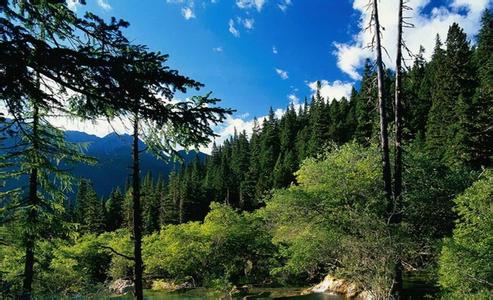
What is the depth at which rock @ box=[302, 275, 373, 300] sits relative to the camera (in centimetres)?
2772

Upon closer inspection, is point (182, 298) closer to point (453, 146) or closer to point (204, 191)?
point (453, 146)

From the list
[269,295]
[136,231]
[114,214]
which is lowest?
[269,295]

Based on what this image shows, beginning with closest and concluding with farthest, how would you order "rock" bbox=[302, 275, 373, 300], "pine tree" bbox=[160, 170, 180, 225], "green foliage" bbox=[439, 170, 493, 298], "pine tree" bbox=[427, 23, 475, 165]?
"green foliage" bbox=[439, 170, 493, 298]
"rock" bbox=[302, 275, 373, 300]
"pine tree" bbox=[427, 23, 475, 165]
"pine tree" bbox=[160, 170, 180, 225]

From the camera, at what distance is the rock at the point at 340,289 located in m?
27.7

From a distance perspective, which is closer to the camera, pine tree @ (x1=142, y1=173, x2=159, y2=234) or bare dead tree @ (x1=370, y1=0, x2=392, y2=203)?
A: bare dead tree @ (x1=370, y1=0, x2=392, y2=203)

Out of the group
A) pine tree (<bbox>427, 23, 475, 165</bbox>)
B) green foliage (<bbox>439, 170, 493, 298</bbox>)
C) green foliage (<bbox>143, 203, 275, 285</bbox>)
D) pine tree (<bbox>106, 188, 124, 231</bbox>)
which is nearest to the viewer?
green foliage (<bbox>439, 170, 493, 298</bbox>)

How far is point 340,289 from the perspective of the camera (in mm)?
29938

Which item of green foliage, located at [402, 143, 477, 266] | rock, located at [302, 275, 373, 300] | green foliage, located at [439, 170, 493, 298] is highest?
green foliage, located at [402, 143, 477, 266]

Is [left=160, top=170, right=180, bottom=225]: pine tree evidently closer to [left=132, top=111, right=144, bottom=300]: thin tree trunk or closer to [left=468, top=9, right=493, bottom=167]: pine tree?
[left=468, top=9, right=493, bottom=167]: pine tree

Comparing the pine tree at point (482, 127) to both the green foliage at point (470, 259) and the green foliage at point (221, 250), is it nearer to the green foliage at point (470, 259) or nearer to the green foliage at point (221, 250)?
the green foliage at point (221, 250)

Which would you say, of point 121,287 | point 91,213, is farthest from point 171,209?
point 121,287

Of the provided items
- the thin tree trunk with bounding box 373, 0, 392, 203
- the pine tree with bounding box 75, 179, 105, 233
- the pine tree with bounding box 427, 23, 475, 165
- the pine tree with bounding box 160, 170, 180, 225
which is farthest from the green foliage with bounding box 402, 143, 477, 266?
the pine tree with bounding box 75, 179, 105, 233

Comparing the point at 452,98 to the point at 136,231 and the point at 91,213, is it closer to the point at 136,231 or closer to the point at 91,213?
the point at 136,231

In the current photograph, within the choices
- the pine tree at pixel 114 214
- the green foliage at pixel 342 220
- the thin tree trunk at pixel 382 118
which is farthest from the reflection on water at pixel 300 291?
the pine tree at pixel 114 214
